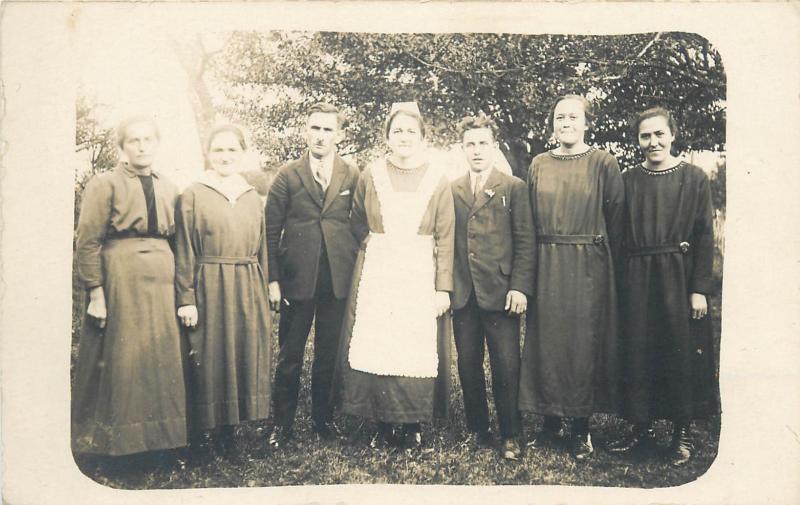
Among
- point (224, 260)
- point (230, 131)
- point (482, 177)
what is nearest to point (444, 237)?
point (482, 177)

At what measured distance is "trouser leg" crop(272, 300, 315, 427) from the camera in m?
3.58

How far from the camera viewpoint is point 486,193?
11.7ft

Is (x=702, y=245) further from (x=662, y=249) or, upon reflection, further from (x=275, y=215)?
(x=275, y=215)

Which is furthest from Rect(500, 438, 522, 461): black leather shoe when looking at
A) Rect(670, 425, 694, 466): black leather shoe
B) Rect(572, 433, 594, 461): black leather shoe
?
Rect(670, 425, 694, 466): black leather shoe

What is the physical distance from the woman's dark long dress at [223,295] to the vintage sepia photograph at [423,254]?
0.04 feet

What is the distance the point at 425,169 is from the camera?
3.58 meters

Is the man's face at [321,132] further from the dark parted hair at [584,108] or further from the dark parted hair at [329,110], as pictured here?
the dark parted hair at [584,108]

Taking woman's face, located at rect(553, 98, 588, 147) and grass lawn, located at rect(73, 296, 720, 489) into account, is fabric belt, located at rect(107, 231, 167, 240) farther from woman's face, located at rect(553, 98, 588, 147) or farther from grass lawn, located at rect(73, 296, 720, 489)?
woman's face, located at rect(553, 98, 588, 147)

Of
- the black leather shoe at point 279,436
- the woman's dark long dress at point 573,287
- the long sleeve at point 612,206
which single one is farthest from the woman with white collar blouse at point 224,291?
the long sleeve at point 612,206

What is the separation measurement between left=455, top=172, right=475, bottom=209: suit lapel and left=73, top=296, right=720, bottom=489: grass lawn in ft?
2.91

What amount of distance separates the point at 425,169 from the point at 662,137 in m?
1.25

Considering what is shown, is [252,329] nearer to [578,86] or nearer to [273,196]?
[273,196]

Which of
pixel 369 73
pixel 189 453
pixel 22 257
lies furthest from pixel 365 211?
pixel 22 257

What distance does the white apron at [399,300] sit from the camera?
3.51 metres
